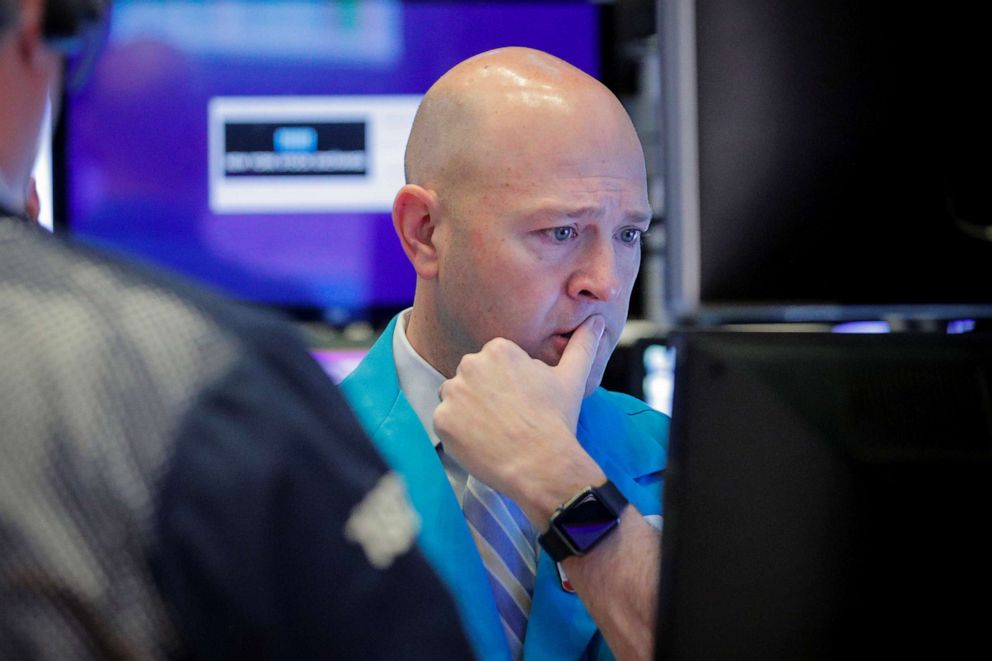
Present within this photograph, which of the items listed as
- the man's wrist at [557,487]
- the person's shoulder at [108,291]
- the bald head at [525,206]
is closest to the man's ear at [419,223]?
the bald head at [525,206]

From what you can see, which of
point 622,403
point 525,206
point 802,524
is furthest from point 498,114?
point 802,524

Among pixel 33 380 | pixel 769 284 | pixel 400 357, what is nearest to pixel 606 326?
pixel 400 357

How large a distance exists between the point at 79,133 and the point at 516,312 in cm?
218

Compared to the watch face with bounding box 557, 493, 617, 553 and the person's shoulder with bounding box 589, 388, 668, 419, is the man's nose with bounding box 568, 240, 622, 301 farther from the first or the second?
the watch face with bounding box 557, 493, 617, 553

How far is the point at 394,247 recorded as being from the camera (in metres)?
3.19

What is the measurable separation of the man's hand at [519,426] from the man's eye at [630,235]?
0.21m

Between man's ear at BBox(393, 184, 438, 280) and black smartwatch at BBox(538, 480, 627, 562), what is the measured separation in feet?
1.66

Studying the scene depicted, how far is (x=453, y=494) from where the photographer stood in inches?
54.2

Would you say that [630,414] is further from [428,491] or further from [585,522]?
[585,522]

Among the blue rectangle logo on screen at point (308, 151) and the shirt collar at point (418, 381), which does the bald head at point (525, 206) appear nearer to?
the shirt collar at point (418, 381)

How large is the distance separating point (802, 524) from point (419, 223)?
2.61 feet

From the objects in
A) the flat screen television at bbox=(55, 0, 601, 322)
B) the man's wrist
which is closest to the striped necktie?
the man's wrist

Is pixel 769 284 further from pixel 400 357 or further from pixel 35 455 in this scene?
pixel 400 357

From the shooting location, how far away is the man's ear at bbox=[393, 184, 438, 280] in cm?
151
